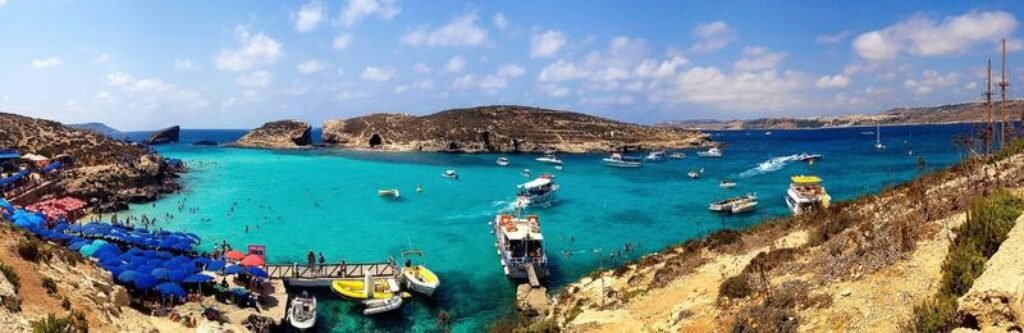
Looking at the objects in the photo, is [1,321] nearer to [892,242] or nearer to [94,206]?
[892,242]

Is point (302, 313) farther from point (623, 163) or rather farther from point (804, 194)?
→ point (623, 163)

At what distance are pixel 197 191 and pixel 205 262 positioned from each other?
47329 mm

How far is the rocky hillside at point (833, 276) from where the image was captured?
13.5m

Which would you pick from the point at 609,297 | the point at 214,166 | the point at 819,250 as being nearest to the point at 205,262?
the point at 609,297

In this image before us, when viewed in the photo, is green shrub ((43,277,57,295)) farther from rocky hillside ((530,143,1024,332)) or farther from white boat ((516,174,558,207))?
white boat ((516,174,558,207))

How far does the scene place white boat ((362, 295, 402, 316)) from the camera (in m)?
30.2

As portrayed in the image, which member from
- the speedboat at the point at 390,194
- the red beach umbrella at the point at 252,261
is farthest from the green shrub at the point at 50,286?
the speedboat at the point at 390,194

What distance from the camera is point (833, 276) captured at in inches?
661

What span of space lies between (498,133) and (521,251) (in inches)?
4343

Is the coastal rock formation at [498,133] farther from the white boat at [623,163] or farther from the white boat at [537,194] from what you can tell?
the white boat at [537,194]

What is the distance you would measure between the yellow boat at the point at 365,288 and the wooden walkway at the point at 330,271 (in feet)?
3.54

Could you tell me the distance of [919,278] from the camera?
1476 centimetres

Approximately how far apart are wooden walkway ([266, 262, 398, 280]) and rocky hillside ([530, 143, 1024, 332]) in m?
12.4

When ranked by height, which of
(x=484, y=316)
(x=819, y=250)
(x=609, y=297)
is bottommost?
(x=484, y=316)
